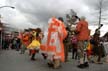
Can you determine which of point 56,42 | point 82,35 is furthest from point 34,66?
point 82,35

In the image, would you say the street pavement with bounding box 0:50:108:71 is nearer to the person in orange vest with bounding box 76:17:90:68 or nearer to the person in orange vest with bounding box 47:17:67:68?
the person in orange vest with bounding box 47:17:67:68

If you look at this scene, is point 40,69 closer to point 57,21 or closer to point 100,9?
point 57,21

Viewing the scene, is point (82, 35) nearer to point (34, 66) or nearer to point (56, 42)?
point (56, 42)

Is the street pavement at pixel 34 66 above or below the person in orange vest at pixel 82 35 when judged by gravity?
below

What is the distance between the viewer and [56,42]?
14.0m

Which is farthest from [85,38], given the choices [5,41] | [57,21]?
[5,41]

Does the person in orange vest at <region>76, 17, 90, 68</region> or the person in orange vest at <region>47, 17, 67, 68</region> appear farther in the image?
the person in orange vest at <region>76, 17, 90, 68</region>

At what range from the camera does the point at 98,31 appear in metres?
17.8

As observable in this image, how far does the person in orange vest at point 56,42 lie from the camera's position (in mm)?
13754

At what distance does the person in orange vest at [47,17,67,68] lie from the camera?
13.8 m

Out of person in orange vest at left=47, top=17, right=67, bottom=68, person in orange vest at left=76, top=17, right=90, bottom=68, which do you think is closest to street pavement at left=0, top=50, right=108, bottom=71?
person in orange vest at left=47, top=17, right=67, bottom=68

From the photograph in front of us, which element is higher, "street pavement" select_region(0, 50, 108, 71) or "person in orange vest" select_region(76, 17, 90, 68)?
"person in orange vest" select_region(76, 17, 90, 68)

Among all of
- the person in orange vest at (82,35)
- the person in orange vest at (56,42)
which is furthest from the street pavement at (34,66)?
the person in orange vest at (82,35)

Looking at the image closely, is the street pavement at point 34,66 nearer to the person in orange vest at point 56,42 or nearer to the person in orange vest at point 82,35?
the person in orange vest at point 56,42
